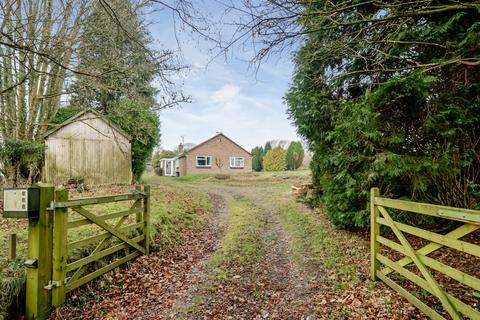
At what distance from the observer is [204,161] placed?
29688 millimetres

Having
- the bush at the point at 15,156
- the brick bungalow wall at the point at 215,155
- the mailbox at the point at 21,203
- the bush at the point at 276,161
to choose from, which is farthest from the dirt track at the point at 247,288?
the bush at the point at 276,161

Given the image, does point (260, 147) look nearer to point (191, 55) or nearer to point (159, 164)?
point (159, 164)

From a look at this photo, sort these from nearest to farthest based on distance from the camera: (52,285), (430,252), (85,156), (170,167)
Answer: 1. (430,252)
2. (52,285)
3. (85,156)
4. (170,167)

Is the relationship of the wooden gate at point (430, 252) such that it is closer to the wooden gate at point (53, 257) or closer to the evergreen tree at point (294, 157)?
the wooden gate at point (53, 257)

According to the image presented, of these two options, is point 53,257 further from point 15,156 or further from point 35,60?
point 15,156

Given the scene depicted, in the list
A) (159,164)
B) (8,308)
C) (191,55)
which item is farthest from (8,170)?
(159,164)

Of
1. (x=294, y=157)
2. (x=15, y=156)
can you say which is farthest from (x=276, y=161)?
(x=15, y=156)

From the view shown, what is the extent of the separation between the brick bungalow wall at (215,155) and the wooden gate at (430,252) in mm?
25969

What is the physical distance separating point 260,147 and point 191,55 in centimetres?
3654

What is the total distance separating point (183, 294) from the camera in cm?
407

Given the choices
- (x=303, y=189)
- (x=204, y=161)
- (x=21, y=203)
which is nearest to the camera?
(x=21, y=203)

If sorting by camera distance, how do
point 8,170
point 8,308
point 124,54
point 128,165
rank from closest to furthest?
point 8,308, point 124,54, point 8,170, point 128,165

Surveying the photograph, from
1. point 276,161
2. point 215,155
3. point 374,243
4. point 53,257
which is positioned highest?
point 215,155

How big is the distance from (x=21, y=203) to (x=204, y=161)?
86.6 feet
